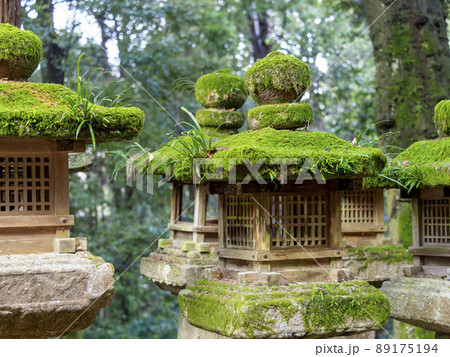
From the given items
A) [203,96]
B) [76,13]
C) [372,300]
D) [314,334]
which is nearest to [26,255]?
[314,334]

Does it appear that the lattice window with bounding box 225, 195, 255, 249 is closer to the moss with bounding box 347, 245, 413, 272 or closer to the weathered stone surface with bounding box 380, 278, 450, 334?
the weathered stone surface with bounding box 380, 278, 450, 334

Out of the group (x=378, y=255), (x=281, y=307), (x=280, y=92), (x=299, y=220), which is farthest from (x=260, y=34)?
(x=281, y=307)

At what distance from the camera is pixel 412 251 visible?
26.4 ft

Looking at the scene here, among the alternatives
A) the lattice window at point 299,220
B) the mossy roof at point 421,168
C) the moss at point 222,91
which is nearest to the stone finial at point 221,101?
the moss at point 222,91

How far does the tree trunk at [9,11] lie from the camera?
7766 millimetres

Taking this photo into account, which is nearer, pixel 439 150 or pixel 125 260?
pixel 439 150

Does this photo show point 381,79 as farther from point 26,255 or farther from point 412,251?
point 26,255

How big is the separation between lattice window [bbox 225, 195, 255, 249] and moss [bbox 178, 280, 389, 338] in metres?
0.54

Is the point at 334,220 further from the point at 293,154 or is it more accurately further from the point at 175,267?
the point at 175,267

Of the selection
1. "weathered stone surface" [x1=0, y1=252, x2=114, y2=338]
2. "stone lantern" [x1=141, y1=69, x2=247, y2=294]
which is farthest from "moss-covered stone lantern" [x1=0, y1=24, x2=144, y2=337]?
"stone lantern" [x1=141, y1=69, x2=247, y2=294]

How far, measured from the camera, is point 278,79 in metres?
6.80

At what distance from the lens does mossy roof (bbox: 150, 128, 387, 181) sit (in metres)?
5.83

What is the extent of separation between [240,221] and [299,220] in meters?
0.68
